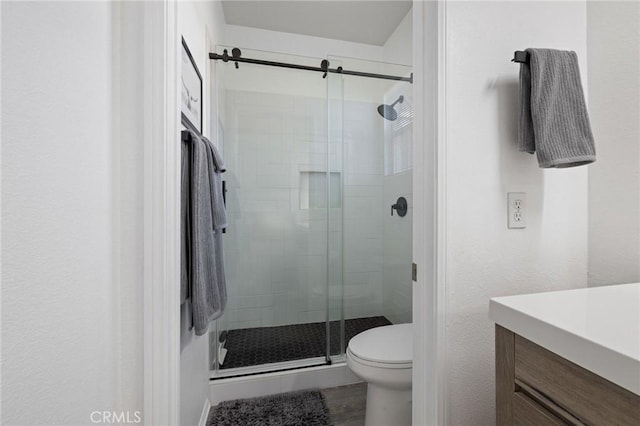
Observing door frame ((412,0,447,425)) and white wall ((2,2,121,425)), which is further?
door frame ((412,0,447,425))

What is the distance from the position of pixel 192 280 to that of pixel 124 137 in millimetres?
528

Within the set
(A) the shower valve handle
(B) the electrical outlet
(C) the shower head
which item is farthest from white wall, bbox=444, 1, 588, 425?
(C) the shower head

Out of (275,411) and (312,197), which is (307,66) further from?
(275,411)

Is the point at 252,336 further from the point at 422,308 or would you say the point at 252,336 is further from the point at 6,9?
the point at 6,9

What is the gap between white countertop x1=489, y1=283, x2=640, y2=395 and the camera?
466 millimetres

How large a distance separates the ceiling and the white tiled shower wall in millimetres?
621

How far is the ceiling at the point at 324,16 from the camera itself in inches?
84.0

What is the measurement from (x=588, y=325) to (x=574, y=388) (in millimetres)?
121

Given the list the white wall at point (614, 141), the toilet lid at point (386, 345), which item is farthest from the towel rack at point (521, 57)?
the toilet lid at point (386, 345)

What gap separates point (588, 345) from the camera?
50cm

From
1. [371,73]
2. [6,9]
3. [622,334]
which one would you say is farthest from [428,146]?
[371,73]

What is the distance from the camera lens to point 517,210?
39.6 inches

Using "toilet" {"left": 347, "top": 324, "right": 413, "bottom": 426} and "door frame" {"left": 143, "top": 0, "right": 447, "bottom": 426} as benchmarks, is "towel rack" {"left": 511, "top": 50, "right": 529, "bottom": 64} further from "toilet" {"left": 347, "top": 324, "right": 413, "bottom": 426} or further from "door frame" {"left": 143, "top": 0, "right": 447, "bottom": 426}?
"toilet" {"left": 347, "top": 324, "right": 413, "bottom": 426}

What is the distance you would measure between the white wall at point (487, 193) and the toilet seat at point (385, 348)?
351 mm
